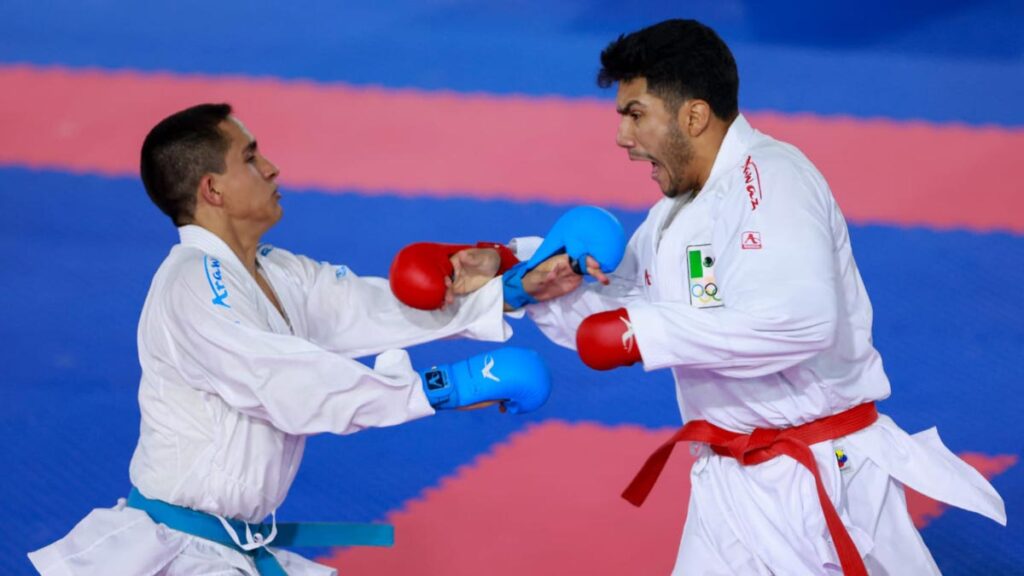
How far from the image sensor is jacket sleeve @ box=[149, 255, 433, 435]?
10.4 ft

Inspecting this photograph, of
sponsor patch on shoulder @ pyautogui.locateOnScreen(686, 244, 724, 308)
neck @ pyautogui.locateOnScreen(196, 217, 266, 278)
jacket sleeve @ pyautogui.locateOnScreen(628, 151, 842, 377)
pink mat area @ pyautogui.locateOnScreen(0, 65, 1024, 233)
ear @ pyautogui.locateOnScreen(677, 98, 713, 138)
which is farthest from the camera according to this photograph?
pink mat area @ pyautogui.locateOnScreen(0, 65, 1024, 233)

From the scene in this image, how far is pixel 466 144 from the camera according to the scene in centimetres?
764

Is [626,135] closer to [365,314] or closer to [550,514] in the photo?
[365,314]

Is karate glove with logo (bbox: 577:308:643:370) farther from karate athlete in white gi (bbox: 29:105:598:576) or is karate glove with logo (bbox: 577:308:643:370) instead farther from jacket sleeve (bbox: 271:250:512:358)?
jacket sleeve (bbox: 271:250:512:358)

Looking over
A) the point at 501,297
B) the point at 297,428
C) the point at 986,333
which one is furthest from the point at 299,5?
the point at 297,428

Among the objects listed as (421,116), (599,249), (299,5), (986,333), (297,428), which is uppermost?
(299,5)

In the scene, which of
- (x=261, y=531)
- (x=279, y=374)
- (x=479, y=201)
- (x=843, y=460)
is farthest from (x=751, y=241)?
(x=479, y=201)

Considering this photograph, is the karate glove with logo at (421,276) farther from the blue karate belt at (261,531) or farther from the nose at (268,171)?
the blue karate belt at (261,531)

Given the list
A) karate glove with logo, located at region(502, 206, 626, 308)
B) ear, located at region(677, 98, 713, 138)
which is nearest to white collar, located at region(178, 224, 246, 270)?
karate glove with logo, located at region(502, 206, 626, 308)

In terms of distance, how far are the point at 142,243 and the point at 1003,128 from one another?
15.9 feet

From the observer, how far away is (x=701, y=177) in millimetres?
3486

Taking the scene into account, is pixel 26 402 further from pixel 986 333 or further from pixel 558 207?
pixel 986 333

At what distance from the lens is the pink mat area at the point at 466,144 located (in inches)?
282

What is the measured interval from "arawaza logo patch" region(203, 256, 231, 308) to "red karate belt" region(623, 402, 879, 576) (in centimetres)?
120
